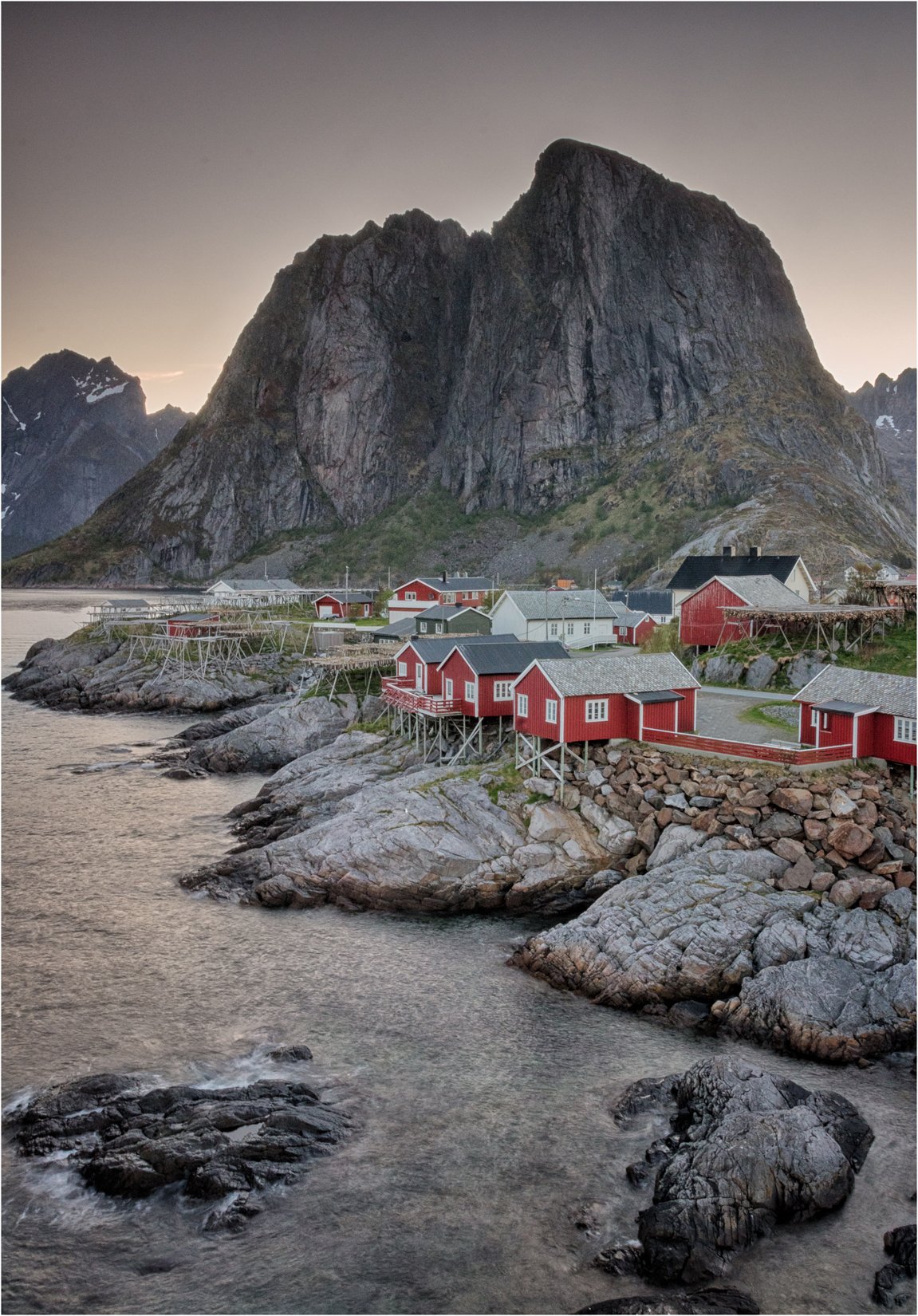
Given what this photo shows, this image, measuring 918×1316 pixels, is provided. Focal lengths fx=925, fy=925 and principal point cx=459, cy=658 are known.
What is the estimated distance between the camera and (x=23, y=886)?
33.7m

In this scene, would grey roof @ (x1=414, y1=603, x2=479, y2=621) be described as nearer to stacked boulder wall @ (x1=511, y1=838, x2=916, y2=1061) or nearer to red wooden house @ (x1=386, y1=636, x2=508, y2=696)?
red wooden house @ (x1=386, y1=636, x2=508, y2=696)

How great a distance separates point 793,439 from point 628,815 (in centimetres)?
12695

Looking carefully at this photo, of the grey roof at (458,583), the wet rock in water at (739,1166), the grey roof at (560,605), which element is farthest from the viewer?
the grey roof at (458,583)

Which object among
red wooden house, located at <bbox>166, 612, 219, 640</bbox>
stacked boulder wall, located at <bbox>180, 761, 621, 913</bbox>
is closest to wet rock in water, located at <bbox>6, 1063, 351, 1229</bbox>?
stacked boulder wall, located at <bbox>180, 761, 621, 913</bbox>

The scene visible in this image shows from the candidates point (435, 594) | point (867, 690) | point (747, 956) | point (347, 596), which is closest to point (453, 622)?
point (435, 594)

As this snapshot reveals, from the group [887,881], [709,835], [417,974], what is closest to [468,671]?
[709,835]

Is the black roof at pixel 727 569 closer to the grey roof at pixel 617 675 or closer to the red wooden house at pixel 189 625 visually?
the grey roof at pixel 617 675

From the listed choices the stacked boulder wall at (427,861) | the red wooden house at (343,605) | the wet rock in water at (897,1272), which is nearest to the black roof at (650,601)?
the red wooden house at (343,605)

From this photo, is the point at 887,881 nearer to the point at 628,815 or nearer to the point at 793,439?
the point at 628,815

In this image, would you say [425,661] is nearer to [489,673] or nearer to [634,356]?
[489,673]

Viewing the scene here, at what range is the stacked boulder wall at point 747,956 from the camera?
21859 mm

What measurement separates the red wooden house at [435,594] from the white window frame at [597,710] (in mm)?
48331

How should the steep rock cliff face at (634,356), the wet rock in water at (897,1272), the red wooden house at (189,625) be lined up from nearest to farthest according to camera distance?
the wet rock in water at (897,1272) < the red wooden house at (189,625) < the steep rock cliff face at (634,356)

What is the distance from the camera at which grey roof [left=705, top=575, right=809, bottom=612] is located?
51344 millimetres
